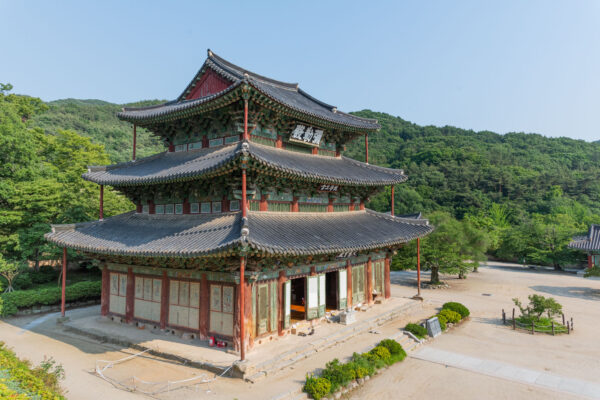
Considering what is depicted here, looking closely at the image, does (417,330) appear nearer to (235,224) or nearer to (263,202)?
(263,202)

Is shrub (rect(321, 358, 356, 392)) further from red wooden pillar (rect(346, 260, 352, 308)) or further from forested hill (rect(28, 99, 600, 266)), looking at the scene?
forested hill (rect(28, 99, 600, 266))

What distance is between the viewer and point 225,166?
1410 centimetres

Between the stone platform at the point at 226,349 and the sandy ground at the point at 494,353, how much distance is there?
10.5 feet

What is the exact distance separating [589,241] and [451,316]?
29.3m

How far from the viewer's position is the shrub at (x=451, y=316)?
20.4 metres

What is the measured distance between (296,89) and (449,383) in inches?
872

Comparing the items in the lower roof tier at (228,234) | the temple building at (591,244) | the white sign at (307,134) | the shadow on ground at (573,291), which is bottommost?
the shadow on ground at (573,291)

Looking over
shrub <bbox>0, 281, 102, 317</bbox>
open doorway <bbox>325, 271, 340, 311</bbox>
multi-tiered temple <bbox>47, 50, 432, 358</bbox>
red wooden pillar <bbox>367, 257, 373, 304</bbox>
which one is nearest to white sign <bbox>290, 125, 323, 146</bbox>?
multi-tiered temple <bbox>47, 50, 432, 358</bbox>

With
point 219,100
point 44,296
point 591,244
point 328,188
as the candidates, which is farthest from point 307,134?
point 591,244

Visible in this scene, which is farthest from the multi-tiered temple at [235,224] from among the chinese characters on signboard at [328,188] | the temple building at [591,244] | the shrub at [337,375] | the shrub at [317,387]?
the temple building at [591,244]

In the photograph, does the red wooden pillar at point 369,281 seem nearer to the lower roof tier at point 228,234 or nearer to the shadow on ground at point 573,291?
Result: the lower roof tier at point 228,234

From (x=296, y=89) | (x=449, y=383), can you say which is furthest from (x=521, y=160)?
(x=449, y=383)

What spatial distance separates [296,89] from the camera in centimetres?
2752

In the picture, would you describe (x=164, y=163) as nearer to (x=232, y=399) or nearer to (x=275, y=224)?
(x=275, y=224)
